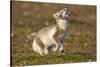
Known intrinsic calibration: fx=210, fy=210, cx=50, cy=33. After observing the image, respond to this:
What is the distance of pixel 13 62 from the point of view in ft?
7.04

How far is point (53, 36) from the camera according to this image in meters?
2.31

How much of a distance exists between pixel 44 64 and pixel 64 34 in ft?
1.32

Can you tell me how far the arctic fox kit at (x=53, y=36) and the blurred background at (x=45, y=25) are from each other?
46 millimetres

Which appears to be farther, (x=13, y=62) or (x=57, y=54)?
(x=57, y=54)

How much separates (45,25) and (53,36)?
0.15m

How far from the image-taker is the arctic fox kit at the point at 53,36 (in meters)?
2.25

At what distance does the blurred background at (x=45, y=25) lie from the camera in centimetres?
216

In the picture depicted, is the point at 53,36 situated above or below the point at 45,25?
below

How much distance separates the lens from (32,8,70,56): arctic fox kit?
2.25 m

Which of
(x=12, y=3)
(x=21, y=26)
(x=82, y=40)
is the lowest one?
(x=82, y=40)
